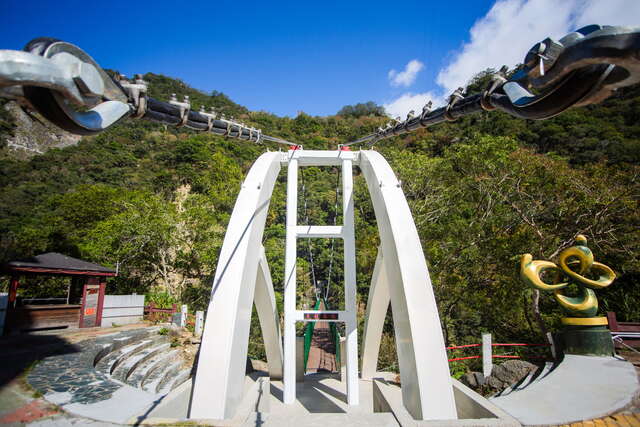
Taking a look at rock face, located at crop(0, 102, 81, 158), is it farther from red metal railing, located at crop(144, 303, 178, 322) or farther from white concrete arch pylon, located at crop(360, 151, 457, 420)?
white concrete arch pylon, located at crop(360, 151, 457, 420)

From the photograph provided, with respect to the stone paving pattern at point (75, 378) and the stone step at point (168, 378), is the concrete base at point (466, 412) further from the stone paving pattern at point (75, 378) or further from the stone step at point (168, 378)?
the stone step at point (168, 378)

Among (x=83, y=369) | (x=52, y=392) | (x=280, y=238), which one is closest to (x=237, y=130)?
(x=52, y=392)

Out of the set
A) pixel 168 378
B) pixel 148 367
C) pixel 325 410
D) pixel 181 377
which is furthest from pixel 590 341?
pixel 148 367

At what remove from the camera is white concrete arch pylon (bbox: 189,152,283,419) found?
3570mm

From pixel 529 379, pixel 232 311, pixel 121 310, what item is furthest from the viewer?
pixel 121 310

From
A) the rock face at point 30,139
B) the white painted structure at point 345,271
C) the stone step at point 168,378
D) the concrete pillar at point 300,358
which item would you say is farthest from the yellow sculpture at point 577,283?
the rock face at point 30,139

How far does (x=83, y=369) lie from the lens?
5.88 metres

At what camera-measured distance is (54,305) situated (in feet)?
32.9

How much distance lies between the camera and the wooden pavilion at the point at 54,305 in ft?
29.9

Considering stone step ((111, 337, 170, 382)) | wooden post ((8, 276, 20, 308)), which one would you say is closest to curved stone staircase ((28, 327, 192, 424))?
stone step ((111, 337, 170, 382))

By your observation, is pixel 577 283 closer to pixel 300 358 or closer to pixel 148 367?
pixel 300 358

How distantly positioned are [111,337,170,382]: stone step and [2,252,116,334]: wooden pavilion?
3220 millimetres

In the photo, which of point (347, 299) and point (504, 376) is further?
point (504, 376)

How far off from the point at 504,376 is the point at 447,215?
883 centimetres
